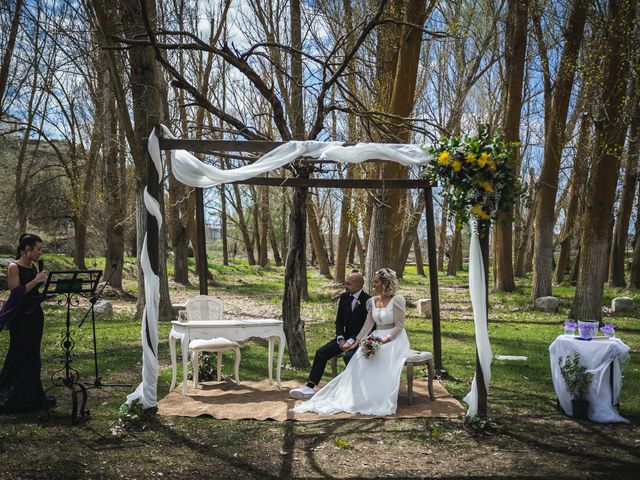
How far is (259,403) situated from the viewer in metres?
8.14

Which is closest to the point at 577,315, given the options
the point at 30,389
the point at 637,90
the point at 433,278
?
the point at 637,90

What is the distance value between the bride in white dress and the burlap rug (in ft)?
0.59

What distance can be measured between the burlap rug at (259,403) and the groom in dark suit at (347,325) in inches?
24.1

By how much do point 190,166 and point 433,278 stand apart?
3.76 meters

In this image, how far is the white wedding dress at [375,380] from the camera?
7.82 metres

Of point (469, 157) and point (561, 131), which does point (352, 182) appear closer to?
point (469, 157)

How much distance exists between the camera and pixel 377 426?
723 cm

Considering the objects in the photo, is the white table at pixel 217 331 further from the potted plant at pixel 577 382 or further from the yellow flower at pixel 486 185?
the potted plant at pixel 577 382

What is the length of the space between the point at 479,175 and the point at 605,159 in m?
8.31

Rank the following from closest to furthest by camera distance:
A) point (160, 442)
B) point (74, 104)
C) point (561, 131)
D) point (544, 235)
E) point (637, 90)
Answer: point (160, 442) < point (637, 90) < point (561, 131) < point (544, 235) < point (74, 104)

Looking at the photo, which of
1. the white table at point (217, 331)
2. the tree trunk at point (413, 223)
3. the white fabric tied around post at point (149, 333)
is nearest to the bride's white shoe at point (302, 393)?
the white table at point (217, 331)

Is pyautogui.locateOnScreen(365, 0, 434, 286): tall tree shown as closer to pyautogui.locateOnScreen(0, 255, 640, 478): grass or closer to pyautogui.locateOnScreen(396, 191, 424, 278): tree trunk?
pyautogui.locateOnScreen(0, 255, 640, 478): grass

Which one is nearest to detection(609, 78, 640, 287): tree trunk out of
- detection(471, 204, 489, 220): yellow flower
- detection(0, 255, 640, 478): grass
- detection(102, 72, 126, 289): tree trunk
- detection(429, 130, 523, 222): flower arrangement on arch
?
detection(0, 255, 640, 478): grass

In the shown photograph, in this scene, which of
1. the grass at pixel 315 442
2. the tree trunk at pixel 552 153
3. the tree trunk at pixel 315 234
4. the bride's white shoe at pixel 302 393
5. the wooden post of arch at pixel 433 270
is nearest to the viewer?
the grass at pixel 315 442
